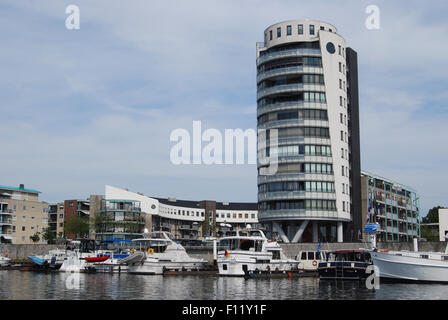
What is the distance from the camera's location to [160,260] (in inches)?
3457

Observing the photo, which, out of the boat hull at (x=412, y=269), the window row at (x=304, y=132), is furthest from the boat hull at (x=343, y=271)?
the window row at (x=304, y=132)

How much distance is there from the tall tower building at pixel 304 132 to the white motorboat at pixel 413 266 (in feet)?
162

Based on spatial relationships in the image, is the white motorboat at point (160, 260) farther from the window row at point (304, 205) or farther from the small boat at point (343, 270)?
the window row at point (304, 205)

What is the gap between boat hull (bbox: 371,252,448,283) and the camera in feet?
211

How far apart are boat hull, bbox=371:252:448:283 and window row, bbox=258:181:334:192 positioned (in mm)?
49544

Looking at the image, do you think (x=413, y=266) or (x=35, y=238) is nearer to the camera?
(x=413, y=266)

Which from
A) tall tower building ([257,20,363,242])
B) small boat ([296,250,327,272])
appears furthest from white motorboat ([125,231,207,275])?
tall tower building ([257,20,363,242])

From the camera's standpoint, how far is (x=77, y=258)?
3723 inches

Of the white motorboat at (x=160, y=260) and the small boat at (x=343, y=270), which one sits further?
the white motorboat at (x=160, y=260)

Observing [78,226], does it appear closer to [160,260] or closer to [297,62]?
[297,62]

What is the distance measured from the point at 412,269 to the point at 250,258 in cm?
2308

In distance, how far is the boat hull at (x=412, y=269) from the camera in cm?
6425

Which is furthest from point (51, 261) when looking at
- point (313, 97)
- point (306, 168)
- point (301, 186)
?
point (313, 97)

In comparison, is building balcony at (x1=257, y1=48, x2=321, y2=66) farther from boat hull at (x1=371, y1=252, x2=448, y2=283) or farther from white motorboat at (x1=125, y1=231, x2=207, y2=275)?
boat hull at (x1=371, y1=252, x2=448, y2=283)
